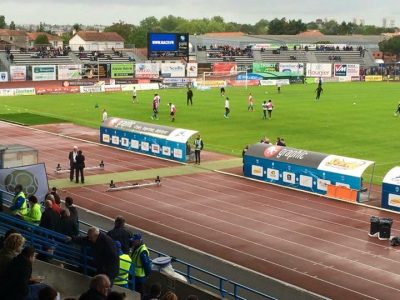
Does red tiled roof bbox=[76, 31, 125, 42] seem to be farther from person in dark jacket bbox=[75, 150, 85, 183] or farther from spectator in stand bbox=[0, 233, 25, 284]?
spectator in stand bbox=[0, 233, 25, 284]

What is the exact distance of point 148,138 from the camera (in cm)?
3688

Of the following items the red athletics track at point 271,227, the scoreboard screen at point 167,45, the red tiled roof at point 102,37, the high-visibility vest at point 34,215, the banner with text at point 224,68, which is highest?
the red tiled roof at point 102,37

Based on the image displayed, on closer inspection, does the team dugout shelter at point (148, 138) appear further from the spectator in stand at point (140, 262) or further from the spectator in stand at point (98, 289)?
the spectator in stand at point (98, 289)

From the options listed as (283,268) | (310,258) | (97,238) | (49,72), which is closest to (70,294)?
(97,238)

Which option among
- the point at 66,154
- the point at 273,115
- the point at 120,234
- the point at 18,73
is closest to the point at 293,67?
the point at 18,73

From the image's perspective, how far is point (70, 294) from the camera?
42.2 feet

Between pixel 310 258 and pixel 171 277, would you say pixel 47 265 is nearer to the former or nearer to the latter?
pixel 171 277

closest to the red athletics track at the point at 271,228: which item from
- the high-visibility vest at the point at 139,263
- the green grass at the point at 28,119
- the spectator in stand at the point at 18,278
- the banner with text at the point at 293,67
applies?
the high-visibility vest at the point at 139,263

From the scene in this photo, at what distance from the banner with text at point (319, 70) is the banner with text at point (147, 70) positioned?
23992mm

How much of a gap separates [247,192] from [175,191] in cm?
300

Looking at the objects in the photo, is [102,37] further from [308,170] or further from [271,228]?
[271,228]

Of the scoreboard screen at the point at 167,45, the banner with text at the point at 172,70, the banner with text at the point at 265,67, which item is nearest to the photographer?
the scoreboard screen at the point at 167,45

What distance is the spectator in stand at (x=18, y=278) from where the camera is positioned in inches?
353

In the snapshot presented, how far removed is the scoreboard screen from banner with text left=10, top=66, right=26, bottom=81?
1629 centimetres
